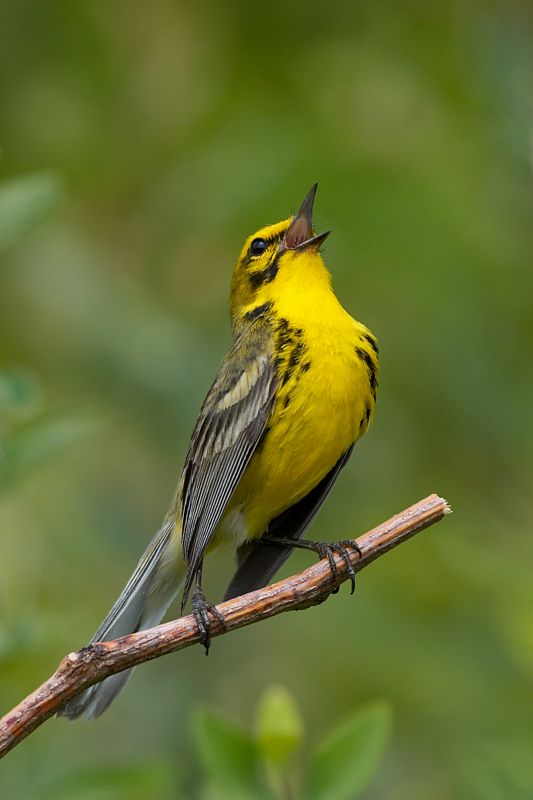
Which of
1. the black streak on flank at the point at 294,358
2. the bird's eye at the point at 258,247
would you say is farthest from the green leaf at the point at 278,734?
the bird's eye at the point at 258,247

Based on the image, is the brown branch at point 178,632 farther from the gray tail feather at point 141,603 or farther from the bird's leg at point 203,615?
the gray tail feather at point 141,603

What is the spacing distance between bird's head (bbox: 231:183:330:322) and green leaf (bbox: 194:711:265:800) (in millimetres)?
1981

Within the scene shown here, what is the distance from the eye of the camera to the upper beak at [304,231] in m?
4.92

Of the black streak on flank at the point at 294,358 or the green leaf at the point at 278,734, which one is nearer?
the green leaf at the point at 278,734

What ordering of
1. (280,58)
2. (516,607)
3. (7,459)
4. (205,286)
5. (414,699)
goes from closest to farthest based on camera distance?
(7,459), (516,607), (414,699), (280,58), (205,286)

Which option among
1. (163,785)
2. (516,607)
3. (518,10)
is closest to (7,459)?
(163,785)

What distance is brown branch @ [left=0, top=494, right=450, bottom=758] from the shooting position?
Answer: 305 cm

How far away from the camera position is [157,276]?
6.09 m

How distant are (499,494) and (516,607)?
196 centimetres

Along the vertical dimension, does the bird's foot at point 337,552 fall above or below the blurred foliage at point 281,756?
above

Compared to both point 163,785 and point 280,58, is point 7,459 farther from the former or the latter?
point 280,58

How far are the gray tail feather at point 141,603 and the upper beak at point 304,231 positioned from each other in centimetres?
120

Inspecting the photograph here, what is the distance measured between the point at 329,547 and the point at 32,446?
122 centimetres

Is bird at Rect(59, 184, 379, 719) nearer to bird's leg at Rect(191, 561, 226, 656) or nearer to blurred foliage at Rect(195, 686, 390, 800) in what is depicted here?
bird's leg at Rect(191, 561, 226, 656)
